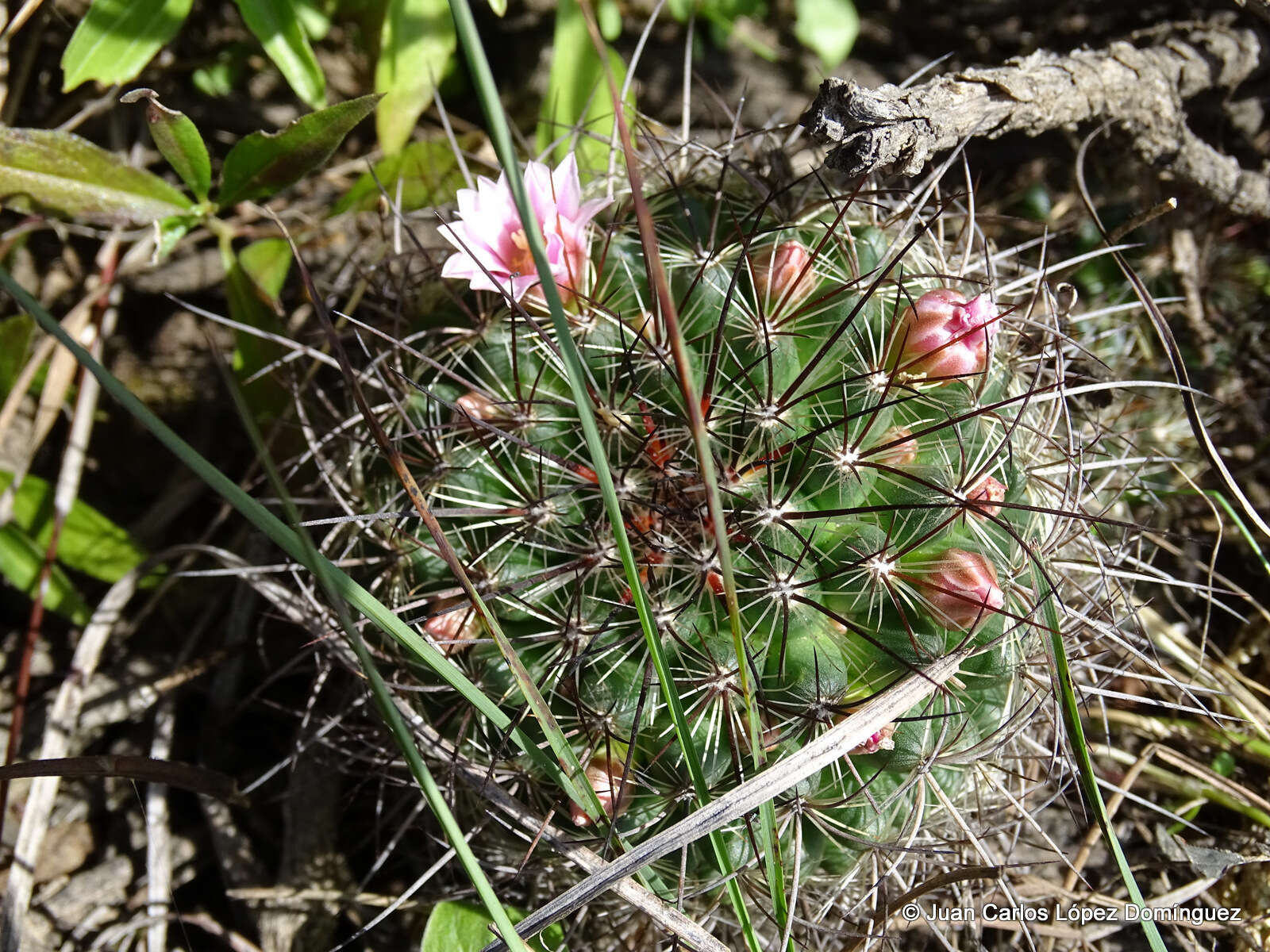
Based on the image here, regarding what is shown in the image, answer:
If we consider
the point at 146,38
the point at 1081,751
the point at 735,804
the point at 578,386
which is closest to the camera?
the point at 578,386

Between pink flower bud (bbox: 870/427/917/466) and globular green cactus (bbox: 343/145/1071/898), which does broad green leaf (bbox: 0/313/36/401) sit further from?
pink flower bud (bbox: 870/427/917/466)

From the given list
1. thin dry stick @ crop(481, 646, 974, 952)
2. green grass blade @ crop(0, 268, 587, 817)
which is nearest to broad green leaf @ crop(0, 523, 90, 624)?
green grass blade @ crop(0, 268, 587, 817)

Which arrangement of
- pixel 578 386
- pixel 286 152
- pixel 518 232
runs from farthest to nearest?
pixel 286 152 → pixel 518 232 → pixel 578 386

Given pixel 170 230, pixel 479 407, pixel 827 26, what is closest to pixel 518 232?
pixel 479 407

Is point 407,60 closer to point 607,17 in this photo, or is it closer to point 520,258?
point 607,17

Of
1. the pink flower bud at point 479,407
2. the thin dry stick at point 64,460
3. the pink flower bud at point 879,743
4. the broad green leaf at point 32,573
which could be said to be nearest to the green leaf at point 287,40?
the thin dry stick at point 64,460

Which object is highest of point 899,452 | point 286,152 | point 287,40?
point 287,40
